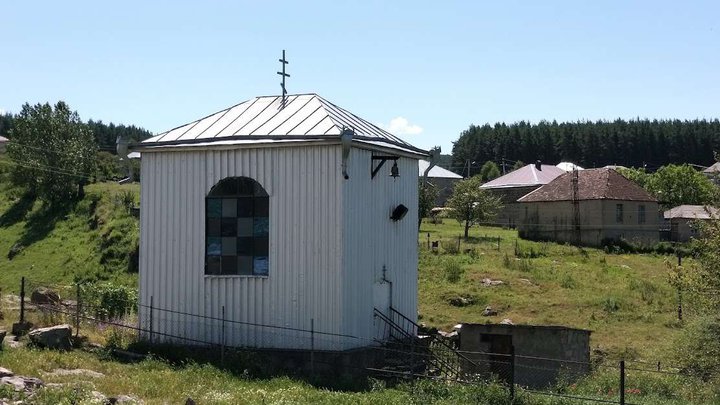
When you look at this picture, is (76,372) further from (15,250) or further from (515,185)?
(515,185)

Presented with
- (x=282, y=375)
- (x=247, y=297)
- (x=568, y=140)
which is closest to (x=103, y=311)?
(x=247, y=297)

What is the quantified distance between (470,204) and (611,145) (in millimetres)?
87413

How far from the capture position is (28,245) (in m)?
42.2

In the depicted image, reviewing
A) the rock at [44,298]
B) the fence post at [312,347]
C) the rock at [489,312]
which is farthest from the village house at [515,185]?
the fence post at [312,347]

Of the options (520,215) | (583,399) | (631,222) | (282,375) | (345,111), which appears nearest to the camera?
(583,399)

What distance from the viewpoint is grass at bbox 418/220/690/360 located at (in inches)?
1045

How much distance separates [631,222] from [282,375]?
140ft

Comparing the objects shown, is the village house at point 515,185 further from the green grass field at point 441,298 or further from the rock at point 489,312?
the rock at point 489,312

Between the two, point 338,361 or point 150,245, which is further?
point 150,245

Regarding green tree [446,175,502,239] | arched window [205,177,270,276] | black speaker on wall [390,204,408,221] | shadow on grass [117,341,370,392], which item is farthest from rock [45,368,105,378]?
green tree [446,175,502,239]

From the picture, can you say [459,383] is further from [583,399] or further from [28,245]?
[28,245]

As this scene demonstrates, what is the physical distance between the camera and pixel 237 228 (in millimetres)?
18000

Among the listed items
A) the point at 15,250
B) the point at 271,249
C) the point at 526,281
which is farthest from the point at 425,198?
the point at 271,249

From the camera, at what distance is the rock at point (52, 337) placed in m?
17.1
